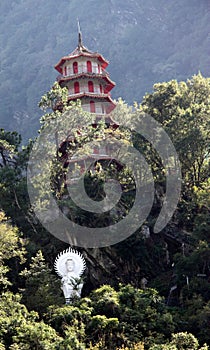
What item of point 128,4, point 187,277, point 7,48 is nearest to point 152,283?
point 187,277

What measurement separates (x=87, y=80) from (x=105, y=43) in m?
37.7

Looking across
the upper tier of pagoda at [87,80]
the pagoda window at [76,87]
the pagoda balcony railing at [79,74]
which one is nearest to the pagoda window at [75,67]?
the upper tier of pagoda at [87,80]

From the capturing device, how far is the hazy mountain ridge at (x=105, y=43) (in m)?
62.4

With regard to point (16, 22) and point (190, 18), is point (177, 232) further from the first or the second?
point (16, 22)

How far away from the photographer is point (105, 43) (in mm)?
67188

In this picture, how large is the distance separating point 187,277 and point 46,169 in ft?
22.4

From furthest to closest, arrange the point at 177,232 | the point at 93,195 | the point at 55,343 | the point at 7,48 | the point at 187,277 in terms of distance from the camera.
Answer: the point at 7,48, the point at 177,232, the point at 93,195, the point at 187,277, the point at 55,343

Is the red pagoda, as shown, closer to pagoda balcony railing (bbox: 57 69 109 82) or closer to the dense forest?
pagoda balcony railing (bbox: 57 69 109 82)

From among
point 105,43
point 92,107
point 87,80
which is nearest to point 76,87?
point 87,80

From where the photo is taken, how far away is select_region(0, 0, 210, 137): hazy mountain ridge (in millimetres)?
62438

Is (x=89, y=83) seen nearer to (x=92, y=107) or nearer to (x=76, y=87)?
(x=76, y=87)

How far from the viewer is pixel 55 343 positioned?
1440cm

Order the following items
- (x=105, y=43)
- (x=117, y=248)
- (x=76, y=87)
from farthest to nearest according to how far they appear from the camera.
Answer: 1. (x=105, y=43)
2. (x=76, y=87)
3. (x=117, y=248)

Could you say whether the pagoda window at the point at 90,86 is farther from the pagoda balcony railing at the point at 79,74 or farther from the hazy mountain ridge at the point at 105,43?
the hazy mountain ridge at the point at 105,43
